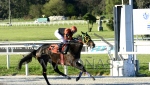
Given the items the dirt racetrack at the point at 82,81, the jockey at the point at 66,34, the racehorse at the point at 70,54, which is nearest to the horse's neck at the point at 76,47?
the racehorse at the point at 70,54

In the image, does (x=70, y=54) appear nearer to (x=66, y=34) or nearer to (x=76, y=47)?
(x=76, y=47)

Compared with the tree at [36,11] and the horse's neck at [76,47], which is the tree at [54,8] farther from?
the horse's neck at [76,47]

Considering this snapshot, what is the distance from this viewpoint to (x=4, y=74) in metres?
13.7

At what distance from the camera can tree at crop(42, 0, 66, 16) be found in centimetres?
8726

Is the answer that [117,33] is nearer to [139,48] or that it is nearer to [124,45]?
[124,45]

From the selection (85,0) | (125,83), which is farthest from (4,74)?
(85,0)

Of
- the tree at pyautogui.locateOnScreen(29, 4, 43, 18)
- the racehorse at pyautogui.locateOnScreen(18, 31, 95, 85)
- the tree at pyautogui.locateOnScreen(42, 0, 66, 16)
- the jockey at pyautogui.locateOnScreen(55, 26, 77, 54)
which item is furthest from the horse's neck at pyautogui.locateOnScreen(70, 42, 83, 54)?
the tree at pyautogui.locateOnScreen(29, 4, 43, 18)

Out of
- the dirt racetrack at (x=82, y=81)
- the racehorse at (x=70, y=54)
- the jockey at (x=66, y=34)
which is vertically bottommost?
the dirt racetrack at (x=82, y=81)

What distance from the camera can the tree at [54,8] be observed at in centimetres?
8726

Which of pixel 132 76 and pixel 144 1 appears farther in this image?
pixel 144 1

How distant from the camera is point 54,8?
8925cm

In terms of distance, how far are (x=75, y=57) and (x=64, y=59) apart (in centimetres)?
33

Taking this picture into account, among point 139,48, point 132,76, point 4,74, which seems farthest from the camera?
point 139,48

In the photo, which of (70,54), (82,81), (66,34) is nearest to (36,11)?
(82,81)
